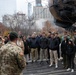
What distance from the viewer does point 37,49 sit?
1405cm

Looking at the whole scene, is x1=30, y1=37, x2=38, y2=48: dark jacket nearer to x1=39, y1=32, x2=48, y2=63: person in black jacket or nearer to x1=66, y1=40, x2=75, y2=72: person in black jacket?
x1=39, y1=32, x2=48, y2=63: person in black jacket

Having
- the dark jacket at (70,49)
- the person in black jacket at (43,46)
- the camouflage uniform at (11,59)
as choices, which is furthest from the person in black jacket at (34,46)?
the camouflage uniform at (11,59)

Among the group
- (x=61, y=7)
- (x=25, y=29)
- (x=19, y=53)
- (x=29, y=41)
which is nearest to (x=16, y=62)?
(x=19, y=53)

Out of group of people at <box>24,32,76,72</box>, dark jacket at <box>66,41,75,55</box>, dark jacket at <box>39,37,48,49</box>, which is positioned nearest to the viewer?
dark jacket at <box>66,41,75,55</box>

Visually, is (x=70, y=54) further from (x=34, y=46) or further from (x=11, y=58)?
(x=11, y=58)

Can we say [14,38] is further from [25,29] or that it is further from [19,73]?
[25,29]

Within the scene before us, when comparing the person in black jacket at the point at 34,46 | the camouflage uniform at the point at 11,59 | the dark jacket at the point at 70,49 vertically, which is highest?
the camouflage uniform at the point at 11,59

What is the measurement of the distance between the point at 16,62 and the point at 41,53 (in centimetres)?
884

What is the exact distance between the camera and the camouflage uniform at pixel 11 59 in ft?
15.8

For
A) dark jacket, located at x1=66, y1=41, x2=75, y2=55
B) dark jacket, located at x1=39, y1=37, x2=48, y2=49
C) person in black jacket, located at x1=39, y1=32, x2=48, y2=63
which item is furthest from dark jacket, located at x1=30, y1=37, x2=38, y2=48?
dark jacket, located at x1=66, y1=41, x2=75, y2=55

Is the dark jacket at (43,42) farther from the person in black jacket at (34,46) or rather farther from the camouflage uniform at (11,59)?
the camouflage uniform at (11,59)

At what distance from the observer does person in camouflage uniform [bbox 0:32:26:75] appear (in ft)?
15.8

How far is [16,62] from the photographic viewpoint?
4.89 m

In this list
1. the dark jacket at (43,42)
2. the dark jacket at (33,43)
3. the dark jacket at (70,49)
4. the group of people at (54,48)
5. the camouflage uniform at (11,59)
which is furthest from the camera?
the dark jacket at (33,43)
